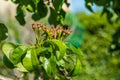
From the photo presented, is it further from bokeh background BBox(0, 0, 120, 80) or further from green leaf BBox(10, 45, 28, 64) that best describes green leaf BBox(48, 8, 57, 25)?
bokeh background BBox(0, 0, 120, 80)

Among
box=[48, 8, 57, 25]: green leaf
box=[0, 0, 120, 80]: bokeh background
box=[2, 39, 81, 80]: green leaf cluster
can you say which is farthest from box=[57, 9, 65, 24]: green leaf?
box=[0, 0, 120, 80]: bokeh background

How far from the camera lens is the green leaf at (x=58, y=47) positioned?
2.23 meters

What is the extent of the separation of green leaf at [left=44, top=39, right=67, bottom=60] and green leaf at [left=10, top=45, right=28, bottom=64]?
0.10 meters

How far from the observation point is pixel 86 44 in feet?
34.9

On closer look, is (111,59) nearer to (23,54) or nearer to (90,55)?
(90,55)

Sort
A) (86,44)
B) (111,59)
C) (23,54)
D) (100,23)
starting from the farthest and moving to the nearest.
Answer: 1. (100,23)
2. (86,44)
3. (111,59)
4. (23,54)

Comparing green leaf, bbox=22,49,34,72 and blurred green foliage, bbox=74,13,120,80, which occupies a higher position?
green leaf, bbox=22,49,34,72

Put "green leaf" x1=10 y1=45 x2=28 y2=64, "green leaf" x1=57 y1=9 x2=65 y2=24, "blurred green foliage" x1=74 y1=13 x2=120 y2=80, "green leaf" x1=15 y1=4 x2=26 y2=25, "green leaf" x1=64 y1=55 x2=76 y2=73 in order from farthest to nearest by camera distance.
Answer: "blurred green foliage" x1=74 y1=13 x2=120 y2=80 < "green leaf" x1=57 y1=9 x2=65 y2=24 < "green leaf" x1=15 y1=4 x2=26 y2=25 < "green leaf" x1=64 y1=55 x2=76 y2=73 < "green leaf" x1=10 y1=45 x2=28 y2=64

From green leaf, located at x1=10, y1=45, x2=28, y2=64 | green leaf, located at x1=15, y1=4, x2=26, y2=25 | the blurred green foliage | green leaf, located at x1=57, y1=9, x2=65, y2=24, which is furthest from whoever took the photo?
the blurred green foliage

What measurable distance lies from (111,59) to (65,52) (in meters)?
7.48

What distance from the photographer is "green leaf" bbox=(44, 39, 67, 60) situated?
2227 millimetres

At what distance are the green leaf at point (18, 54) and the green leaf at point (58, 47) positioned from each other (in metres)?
0.10

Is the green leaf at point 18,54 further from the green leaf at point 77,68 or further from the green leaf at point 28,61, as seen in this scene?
the green leaf at point 77,68

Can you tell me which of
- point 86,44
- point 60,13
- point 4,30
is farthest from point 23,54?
point 86,44
